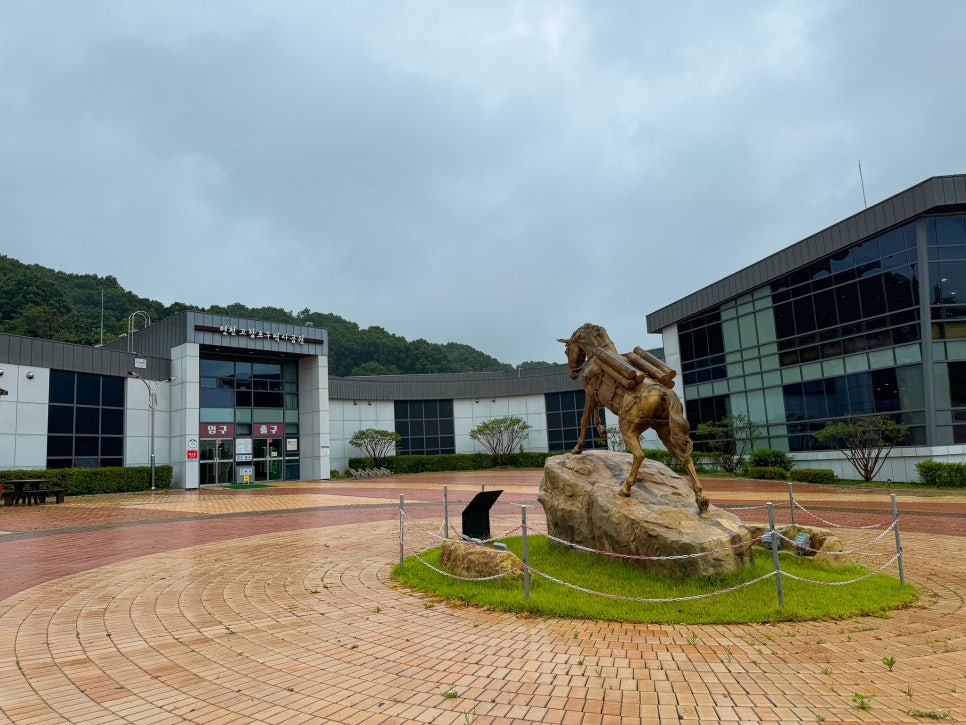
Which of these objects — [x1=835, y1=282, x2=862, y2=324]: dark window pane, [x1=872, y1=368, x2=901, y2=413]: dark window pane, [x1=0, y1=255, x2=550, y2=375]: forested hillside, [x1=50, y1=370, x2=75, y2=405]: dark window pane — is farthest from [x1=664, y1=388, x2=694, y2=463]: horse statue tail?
[x1=0, y1=255, x2=550, y2=375]: forested hillside

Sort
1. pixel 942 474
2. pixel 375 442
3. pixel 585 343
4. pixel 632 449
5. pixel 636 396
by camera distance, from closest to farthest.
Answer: pixel 632 449 < pixel 636 396 < pixel 585 343 < pixel 942 474 < pixel 375 442

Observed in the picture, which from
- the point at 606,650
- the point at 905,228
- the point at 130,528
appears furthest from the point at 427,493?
the point at 905,228

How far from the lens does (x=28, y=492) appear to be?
2056 cm

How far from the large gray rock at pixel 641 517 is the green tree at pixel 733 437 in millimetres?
23095

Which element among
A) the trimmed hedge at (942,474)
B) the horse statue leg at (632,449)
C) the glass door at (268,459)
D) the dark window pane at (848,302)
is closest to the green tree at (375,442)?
the glass door at (268,459)

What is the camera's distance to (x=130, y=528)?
14.1m

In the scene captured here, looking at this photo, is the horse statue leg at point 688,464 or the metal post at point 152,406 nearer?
the horse statue leg at point 688,464

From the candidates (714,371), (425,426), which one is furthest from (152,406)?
(714,371)

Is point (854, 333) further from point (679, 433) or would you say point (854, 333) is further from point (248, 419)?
point (248, 419)

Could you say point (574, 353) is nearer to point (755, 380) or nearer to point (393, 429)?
point (755, 380)

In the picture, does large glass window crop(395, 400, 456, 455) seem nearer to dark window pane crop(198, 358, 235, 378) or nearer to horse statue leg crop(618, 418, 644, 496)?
dark window pane crop(198, 358, 235, 378)

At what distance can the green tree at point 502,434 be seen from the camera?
45.0m

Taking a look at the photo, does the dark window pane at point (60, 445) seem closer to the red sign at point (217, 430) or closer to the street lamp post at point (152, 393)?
the street lamp post at point (152, 393)

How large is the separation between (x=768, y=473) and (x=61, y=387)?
34.5m
